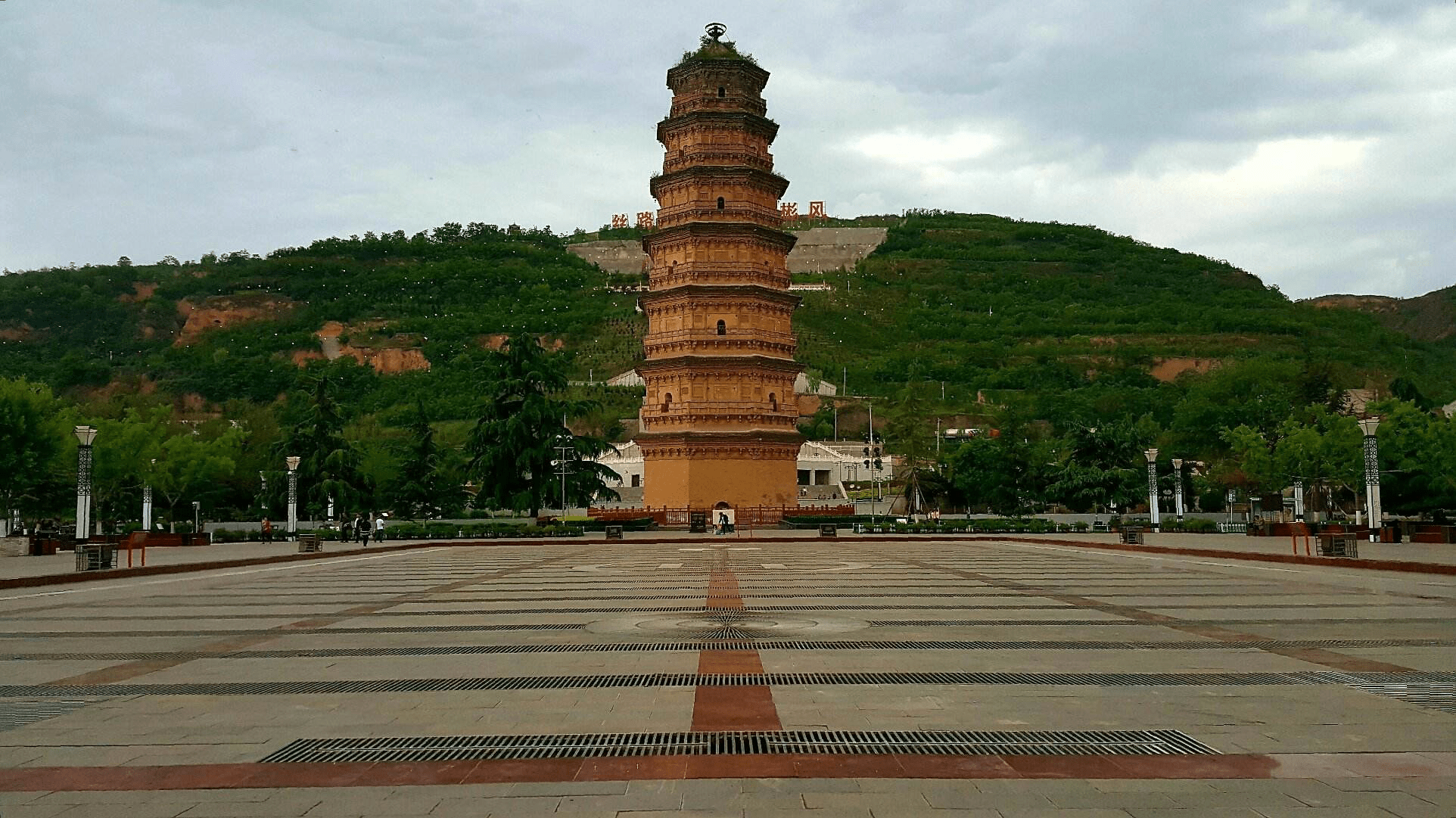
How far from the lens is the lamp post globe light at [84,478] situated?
79.7 ft

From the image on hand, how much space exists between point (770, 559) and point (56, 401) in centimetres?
3889

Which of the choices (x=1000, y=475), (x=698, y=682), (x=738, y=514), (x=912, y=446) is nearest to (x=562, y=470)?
(x=738, y=514)

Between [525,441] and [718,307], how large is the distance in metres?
11.4

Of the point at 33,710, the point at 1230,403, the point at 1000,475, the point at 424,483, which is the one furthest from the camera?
the point at 1230,403

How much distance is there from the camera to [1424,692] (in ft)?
25.3

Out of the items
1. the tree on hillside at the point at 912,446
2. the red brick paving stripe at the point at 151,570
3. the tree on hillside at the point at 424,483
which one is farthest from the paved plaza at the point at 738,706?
the tree on hillside at the point at 424,483

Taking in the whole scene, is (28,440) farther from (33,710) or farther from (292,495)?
(33,710)

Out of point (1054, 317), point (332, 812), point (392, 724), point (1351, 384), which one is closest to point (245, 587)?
point (392, 724)

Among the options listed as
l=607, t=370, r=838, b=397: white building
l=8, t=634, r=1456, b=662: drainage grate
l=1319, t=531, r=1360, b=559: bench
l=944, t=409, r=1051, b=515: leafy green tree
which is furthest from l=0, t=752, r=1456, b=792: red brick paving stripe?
l=607, t=370, r=838, b=397: white building

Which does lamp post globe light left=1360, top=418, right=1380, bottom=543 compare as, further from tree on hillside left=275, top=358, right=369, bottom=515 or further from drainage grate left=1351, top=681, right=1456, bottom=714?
tree on hillside left=275, top=358, right=369, bottom=515

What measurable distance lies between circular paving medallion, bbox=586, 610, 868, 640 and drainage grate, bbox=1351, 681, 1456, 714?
520 cm

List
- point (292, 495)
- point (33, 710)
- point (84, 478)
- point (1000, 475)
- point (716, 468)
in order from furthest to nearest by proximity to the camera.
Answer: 1. point (1000, 475)
2. point (716, 468)
3. point (292, 495)
4. point (84, 478)
5. point (33, 710)

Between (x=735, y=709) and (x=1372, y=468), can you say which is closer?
(x=735, y=709)

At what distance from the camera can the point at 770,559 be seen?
2569 cm
